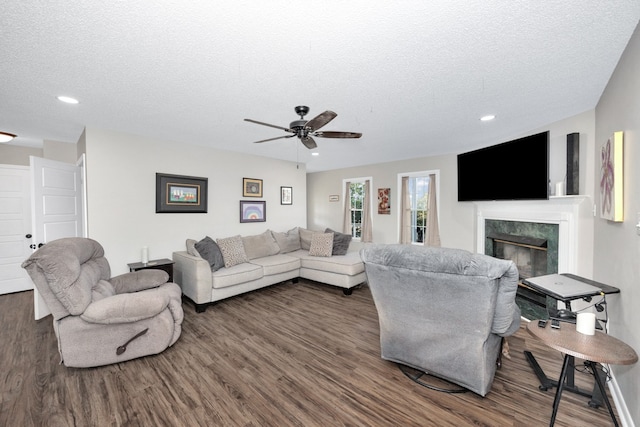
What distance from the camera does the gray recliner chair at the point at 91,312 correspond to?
2039 mm

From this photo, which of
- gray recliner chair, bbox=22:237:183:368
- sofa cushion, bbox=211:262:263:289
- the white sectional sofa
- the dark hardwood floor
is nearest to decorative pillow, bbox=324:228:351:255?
the white sectional sofa

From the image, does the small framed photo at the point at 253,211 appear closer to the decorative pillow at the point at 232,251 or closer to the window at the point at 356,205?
the decorative pillow at the point at 232,251

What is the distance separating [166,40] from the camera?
1637 millimetres

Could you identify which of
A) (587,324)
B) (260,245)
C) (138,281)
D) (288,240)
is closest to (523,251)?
(587,324)

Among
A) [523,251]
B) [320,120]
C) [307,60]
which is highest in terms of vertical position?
[307,60]

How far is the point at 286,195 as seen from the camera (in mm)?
5801

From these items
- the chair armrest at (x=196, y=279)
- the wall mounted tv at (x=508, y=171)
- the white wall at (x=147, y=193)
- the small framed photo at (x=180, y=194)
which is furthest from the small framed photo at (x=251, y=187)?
the wall mounted tv at (x=508, y=171)

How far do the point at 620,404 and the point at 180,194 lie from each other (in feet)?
17.0

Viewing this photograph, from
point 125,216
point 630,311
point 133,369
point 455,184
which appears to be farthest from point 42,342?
point 455,184

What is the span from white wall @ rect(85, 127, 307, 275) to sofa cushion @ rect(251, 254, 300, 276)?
85 cm

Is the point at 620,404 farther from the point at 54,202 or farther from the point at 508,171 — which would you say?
the point at 54,202

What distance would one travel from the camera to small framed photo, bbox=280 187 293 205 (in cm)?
573

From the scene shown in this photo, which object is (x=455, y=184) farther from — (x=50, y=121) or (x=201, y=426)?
(x=50, y=121)

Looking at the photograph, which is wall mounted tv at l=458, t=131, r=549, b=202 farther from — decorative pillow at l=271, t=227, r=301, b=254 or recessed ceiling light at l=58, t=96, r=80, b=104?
recessed ceiling light at l=58, t=96, r=80, b=104
